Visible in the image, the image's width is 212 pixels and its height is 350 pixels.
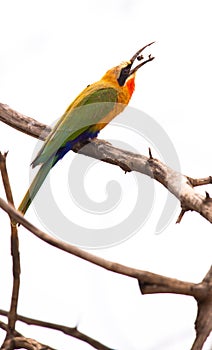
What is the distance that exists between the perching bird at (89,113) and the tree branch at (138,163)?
4.7 inches

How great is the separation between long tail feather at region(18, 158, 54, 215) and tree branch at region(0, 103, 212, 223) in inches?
10.2

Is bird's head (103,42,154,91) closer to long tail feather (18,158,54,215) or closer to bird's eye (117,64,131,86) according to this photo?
bird's eye (117,64,131,86)

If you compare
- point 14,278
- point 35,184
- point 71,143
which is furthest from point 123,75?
point 14,278

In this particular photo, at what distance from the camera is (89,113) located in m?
5.10

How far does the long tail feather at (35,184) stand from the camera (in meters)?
4.14

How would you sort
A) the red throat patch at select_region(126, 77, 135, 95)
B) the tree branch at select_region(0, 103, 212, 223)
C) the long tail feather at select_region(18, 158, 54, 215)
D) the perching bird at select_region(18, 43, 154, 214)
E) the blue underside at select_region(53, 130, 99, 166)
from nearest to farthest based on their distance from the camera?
the tree branch at select_region(0, 103, 212, 223)
the long tail feather at select_region(18, 158, 54, 215)
the perching bird at select_region(18, 43, 154, 214)
the blue underside at select_region(53, 130, 99, 166)
the red throat patch at select_region(126, 77, 135, 95)

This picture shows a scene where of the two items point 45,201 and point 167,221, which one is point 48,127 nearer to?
point 45,201

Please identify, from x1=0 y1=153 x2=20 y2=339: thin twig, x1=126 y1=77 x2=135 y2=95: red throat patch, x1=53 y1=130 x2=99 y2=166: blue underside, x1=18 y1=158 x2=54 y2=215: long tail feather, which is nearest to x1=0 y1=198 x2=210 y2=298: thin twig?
x1=0 y1=153 x2=20 y2=339: thin twig

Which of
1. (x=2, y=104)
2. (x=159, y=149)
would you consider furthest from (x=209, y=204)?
(x=2, y=104)

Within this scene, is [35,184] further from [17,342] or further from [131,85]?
[17,342]

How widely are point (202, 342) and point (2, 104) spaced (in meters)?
3.32

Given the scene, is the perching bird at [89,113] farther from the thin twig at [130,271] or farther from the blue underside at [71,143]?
the thin twig at [130,271]

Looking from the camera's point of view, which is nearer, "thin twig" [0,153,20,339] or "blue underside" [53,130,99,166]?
"thin twig" [0,153,20,339]

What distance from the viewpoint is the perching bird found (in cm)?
466
